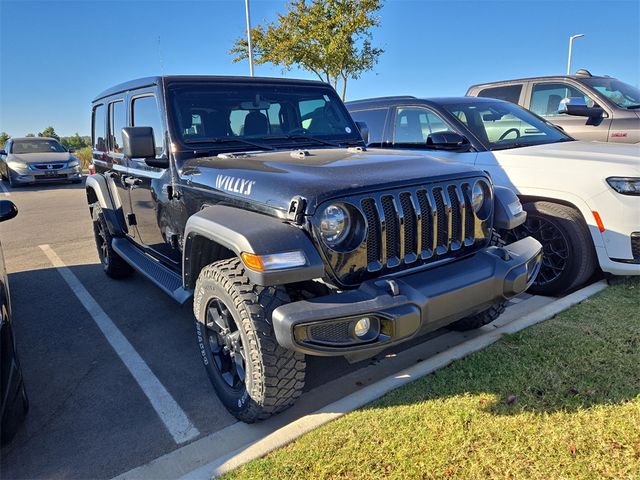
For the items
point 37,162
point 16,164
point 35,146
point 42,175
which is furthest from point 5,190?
point 35,146

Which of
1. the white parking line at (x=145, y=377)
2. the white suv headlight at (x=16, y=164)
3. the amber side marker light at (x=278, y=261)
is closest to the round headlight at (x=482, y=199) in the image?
the amber side marker light at (x=278, y=261)

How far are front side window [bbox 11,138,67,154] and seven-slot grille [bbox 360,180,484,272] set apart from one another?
16.3 m

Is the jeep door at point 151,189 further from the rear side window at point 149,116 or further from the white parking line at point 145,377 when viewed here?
the white parking line at point 145,377

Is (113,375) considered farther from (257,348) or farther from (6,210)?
(257,348)

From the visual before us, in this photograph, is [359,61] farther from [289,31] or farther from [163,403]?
[163,403]

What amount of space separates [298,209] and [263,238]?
228 millimetres

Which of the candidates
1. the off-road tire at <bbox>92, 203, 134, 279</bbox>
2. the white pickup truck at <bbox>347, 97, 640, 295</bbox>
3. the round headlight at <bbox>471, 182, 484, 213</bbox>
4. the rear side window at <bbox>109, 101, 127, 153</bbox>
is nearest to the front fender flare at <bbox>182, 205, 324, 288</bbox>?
the round headlight at <bbox>471, 182, 484, 213</bbox>

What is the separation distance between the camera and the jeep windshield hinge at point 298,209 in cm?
225

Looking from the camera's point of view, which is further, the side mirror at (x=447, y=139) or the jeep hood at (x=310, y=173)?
the side mirror at (x=447, y=139)

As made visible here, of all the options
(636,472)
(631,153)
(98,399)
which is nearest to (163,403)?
(98,399)

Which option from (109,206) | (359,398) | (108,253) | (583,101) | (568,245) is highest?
(583,101)

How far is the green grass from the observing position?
2162mm

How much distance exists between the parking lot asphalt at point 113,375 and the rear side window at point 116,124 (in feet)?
4.99

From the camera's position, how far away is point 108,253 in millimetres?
5180
